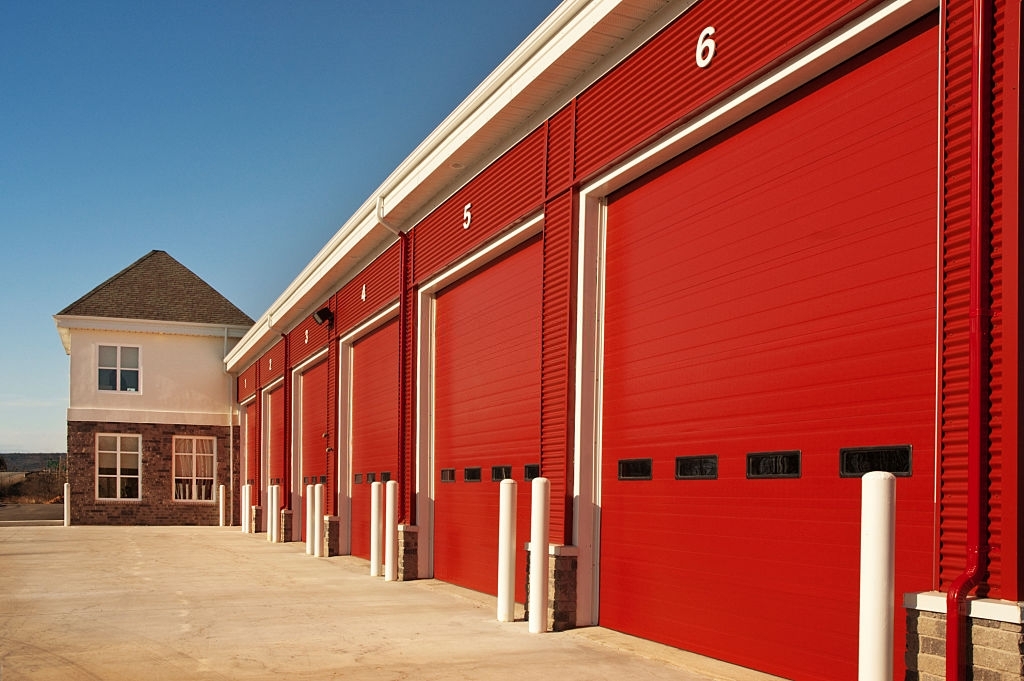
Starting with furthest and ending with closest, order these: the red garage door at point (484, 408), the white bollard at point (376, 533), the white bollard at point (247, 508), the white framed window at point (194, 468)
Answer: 1. the white framed window at point (194, 468)
2. the white bollard at point (247, 508)
3. the white bollard at point (376, 533)
4. the red garage door at point (484, 408)

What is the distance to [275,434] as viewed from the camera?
2977 centimetres

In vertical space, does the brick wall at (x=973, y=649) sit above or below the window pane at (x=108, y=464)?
above

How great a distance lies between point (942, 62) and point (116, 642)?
7.76 meters

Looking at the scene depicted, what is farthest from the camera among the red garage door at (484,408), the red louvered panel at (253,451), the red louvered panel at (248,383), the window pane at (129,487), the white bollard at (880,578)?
the window pane at (129,487)

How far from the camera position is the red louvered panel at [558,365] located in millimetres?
10086

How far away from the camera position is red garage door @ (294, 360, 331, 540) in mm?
23000

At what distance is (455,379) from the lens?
14484 mm

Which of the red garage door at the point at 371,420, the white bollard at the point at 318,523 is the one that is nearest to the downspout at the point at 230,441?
the white bollard at the point at 318,523

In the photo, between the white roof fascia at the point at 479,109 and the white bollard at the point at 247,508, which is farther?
the white bollard at the point at 247,508

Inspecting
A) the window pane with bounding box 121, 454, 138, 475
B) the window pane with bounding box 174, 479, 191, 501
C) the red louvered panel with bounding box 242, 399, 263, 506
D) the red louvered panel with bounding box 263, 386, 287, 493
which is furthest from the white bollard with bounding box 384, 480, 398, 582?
the window pane with bounding box 121, 454, 138, 475

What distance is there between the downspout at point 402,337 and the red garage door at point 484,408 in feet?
2.09

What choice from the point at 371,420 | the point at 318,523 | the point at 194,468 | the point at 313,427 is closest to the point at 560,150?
the point at 371,420

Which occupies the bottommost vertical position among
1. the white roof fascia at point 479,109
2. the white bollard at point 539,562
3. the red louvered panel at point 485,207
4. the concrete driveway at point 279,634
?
the concrete driveway at point 279,634

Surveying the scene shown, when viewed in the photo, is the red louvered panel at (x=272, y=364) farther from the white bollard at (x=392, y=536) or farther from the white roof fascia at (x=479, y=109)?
the white bollard at (x=392, y=536)
